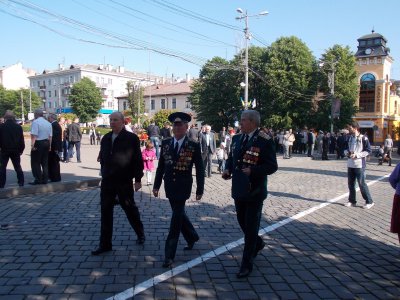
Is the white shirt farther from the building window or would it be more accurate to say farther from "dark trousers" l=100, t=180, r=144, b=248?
the building window

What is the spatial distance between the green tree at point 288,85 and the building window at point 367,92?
1735cm

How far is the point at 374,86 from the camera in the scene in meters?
55.8

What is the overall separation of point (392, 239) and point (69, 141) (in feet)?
43.9

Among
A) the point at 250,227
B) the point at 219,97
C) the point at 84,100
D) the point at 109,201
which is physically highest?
the point at 84,100

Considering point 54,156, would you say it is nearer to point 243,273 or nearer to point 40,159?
point 40,159

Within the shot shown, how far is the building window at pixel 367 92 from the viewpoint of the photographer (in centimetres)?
5603

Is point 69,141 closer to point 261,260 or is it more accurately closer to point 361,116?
point 261,260

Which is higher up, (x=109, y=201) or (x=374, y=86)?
(x=374, y=86)

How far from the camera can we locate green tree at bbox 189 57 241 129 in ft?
152

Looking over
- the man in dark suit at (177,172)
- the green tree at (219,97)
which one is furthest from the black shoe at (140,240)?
the green tree at (219,97)

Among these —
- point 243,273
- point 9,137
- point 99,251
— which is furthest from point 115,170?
point 9,137

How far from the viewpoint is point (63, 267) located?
4648 millimetres

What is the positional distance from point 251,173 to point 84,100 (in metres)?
74.1

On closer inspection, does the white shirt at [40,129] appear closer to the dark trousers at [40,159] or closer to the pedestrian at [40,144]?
the pedestrian at [40,144]
